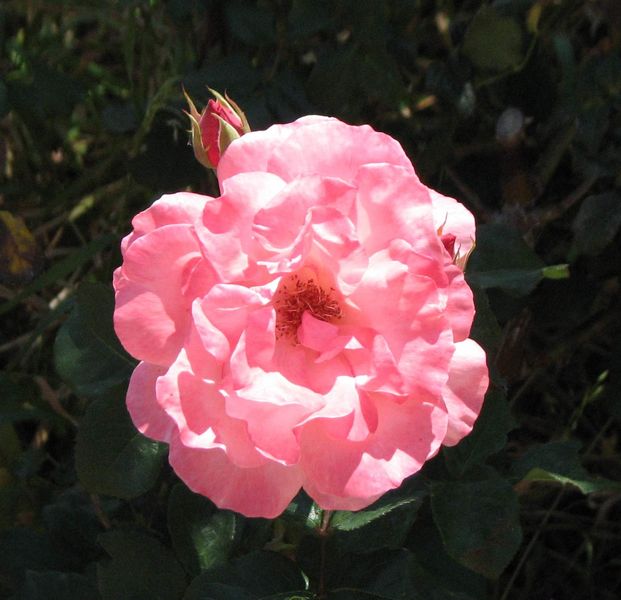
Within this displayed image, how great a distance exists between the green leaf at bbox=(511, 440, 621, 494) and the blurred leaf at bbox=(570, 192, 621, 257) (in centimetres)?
36

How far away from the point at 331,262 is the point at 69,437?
1.02 meters

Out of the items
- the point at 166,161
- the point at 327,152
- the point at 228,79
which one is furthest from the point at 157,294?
the point at 166,161

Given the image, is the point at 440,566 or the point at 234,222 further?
the point at 440,566

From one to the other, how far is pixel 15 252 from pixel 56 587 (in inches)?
27.1

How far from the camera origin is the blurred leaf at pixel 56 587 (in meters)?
1.04

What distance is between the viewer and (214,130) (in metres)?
0.88

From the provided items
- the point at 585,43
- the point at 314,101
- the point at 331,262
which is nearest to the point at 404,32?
the point at 314,101

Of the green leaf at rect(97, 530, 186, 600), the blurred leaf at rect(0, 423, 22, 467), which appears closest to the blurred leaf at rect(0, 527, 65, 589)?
the green leaf at rect(97, 530, 186, 600)

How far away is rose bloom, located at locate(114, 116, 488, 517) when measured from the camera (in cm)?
74

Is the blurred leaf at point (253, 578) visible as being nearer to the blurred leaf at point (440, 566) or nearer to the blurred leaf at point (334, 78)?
the blurred leaf at point (440, 566)

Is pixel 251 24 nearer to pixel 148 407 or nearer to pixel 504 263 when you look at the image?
pixel 504 263

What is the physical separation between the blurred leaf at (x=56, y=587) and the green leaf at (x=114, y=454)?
0.49ft

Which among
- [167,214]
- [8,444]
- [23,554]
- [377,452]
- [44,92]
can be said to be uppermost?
[167,214]

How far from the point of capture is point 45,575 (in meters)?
1.05
